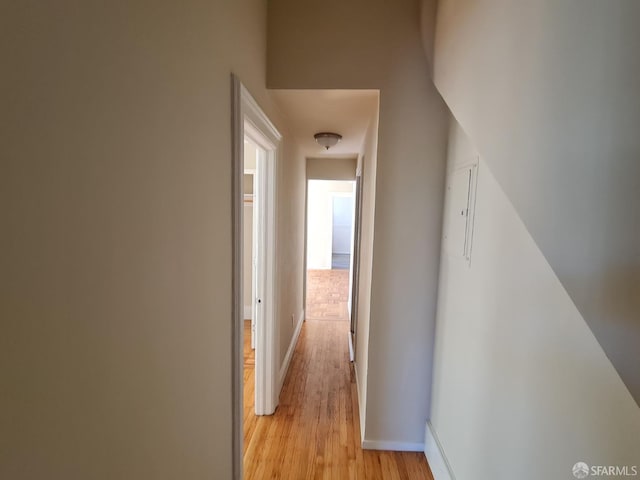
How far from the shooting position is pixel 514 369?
1078 millimetres

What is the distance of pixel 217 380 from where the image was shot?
1159 mm

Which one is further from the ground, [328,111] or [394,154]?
[328,111]

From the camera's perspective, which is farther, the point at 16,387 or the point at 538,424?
the point at 538,424

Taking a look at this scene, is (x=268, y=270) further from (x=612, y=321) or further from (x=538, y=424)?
(x=612, y=321)

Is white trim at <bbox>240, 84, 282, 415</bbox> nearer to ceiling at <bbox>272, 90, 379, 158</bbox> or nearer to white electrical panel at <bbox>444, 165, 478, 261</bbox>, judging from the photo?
ceiling at <bbox>272, 90, 379, 158</bbox>

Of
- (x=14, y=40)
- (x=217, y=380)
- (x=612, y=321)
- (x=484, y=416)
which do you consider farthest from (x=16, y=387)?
(x=484, y=416)

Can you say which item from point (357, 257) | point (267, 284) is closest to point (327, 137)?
point (357, 257)

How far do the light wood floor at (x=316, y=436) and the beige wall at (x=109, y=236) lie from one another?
100 cm

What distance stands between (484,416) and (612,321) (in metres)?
0.92

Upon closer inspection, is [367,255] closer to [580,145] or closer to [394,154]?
[394,154]

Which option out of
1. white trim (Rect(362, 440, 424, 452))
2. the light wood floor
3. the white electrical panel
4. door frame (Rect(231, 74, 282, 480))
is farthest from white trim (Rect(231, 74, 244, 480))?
the white electrical panel

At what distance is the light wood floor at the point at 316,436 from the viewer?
70.9 inches

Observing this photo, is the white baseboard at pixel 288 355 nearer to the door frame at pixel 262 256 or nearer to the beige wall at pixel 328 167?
the door frame at pixel 262 256

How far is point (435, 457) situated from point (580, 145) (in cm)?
186
